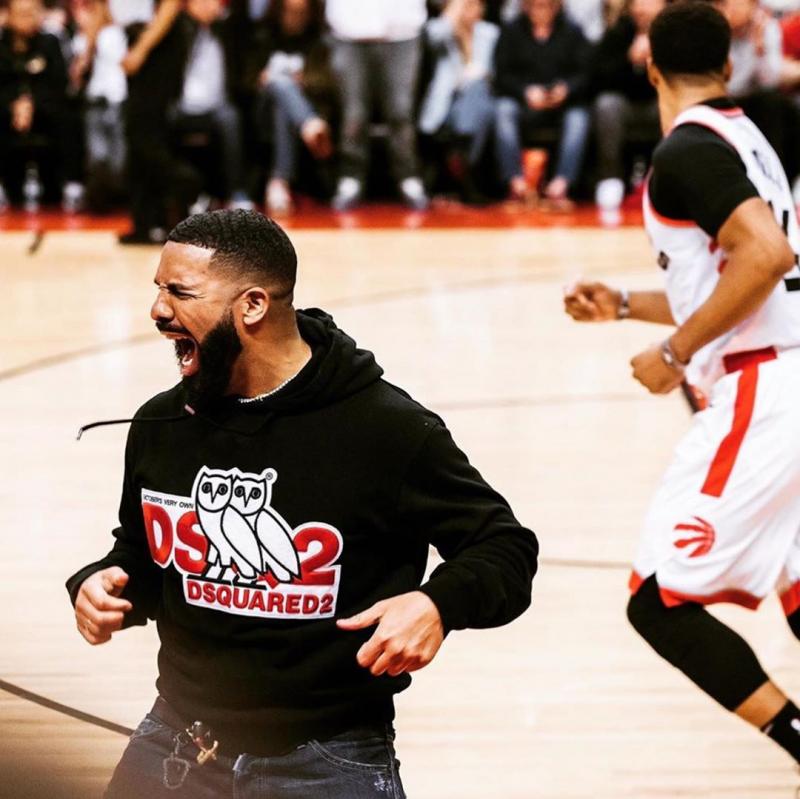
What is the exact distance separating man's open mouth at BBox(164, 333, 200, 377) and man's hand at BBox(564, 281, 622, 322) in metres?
1.52

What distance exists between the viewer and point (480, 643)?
15.3 ft

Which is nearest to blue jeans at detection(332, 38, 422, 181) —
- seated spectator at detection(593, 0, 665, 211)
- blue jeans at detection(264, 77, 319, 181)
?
blue jeans at detection(264, 77, 319, 181)

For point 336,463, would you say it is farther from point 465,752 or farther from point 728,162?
point 465,752

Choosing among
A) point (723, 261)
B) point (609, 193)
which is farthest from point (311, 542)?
point (609, 193)

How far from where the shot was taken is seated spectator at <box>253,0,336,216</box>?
43.5 ft

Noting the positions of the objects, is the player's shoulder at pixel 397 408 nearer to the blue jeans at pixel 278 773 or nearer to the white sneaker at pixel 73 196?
the blue jeans at pixel 278 773

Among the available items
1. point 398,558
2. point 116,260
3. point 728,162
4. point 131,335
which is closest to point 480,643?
point 728,162

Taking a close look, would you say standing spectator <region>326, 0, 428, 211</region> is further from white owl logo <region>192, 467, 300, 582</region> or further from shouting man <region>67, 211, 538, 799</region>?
white owl logo <region>192, 467, 300, 582</region>

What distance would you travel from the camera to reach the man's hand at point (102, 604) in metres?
2.49

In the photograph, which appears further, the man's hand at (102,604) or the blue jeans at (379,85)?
the blue jeans at (379,85)

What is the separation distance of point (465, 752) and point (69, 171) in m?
10.8

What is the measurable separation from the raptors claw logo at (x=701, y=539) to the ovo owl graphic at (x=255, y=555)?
107cm

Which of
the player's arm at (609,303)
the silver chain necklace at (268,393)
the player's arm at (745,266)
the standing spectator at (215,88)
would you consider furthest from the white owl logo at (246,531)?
the standing spectator at (215,88)

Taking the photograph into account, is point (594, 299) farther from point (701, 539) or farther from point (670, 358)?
point (701, 539)
